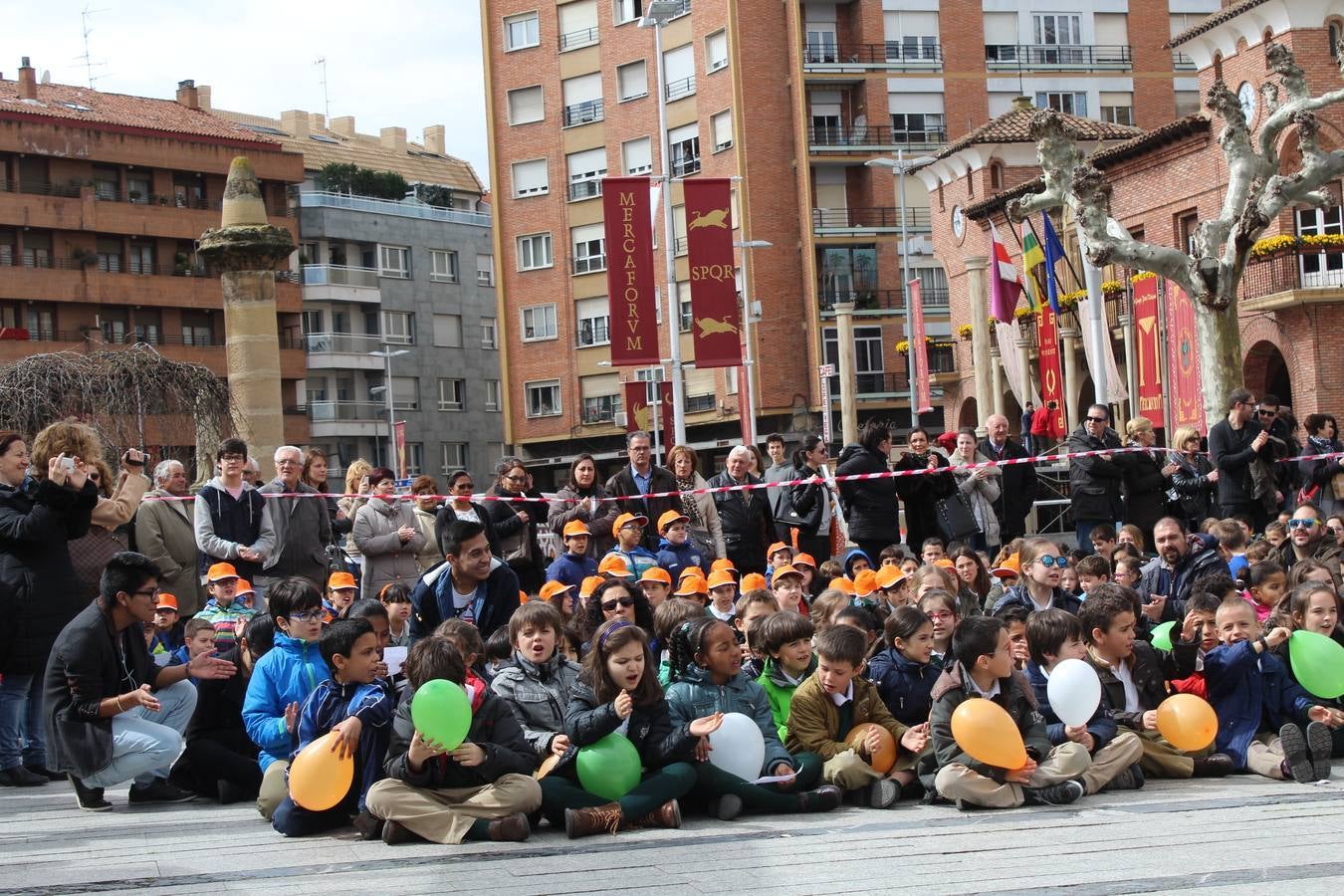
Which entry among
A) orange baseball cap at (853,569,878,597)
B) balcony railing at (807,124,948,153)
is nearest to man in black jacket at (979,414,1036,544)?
orange baseball cap at (853,569,878,597)

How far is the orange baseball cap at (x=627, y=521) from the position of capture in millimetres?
14431

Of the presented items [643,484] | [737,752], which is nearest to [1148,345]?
[643,484]

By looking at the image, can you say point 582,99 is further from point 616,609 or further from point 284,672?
point 284,672

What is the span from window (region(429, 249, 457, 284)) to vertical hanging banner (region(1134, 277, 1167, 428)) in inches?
1961

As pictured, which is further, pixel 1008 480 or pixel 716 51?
pixel 716 51

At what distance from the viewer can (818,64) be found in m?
61.9

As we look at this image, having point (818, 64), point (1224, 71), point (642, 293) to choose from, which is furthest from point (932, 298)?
point (642, 293)

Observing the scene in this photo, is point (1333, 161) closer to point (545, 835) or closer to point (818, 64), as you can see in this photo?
point (545, 835)

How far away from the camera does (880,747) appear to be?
9531 millimetres

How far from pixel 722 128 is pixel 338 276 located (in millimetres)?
21167

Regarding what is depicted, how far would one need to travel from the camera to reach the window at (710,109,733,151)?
2441 inches

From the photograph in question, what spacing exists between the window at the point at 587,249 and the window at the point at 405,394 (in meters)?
13.5

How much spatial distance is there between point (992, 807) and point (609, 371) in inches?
2248

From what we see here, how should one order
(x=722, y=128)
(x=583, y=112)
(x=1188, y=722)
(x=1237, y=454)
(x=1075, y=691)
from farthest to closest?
(x=583, y=112)
(x=722, y=128)
(x=1237, y=454)
(x=1188, y=722)
(x=1075, y=691)
